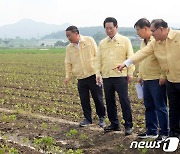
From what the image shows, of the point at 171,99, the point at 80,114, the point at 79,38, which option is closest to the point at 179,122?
the point at 171,99

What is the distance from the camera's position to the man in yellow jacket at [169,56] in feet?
16.3

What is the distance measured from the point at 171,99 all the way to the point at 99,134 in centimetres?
180

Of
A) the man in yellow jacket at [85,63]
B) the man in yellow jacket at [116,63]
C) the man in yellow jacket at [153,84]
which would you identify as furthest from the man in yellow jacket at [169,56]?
the man in yellow jacket at [85,63]

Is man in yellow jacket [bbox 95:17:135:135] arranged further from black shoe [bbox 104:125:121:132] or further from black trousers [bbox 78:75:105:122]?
black trousers [bbox 78:75:105:122]

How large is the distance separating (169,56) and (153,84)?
23.8 inches

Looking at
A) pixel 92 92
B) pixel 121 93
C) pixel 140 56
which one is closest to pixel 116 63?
pixel 121 93

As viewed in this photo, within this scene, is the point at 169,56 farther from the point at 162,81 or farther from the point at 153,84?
the point at 153,84

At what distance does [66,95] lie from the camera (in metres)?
12.0

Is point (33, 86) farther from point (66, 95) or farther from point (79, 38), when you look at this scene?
point (79, 38)

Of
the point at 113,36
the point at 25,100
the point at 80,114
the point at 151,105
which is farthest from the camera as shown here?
the point at 25,100

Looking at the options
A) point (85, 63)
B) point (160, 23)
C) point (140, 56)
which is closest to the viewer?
point (160, 23)

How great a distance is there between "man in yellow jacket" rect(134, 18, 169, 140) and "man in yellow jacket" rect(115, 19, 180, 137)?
0.48 ft

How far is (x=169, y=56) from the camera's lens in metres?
5.05

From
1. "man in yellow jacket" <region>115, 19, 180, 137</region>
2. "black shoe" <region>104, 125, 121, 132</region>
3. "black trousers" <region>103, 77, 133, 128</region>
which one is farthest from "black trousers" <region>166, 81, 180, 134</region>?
"black shoe" <region>104, 125, 121, 132</region>
